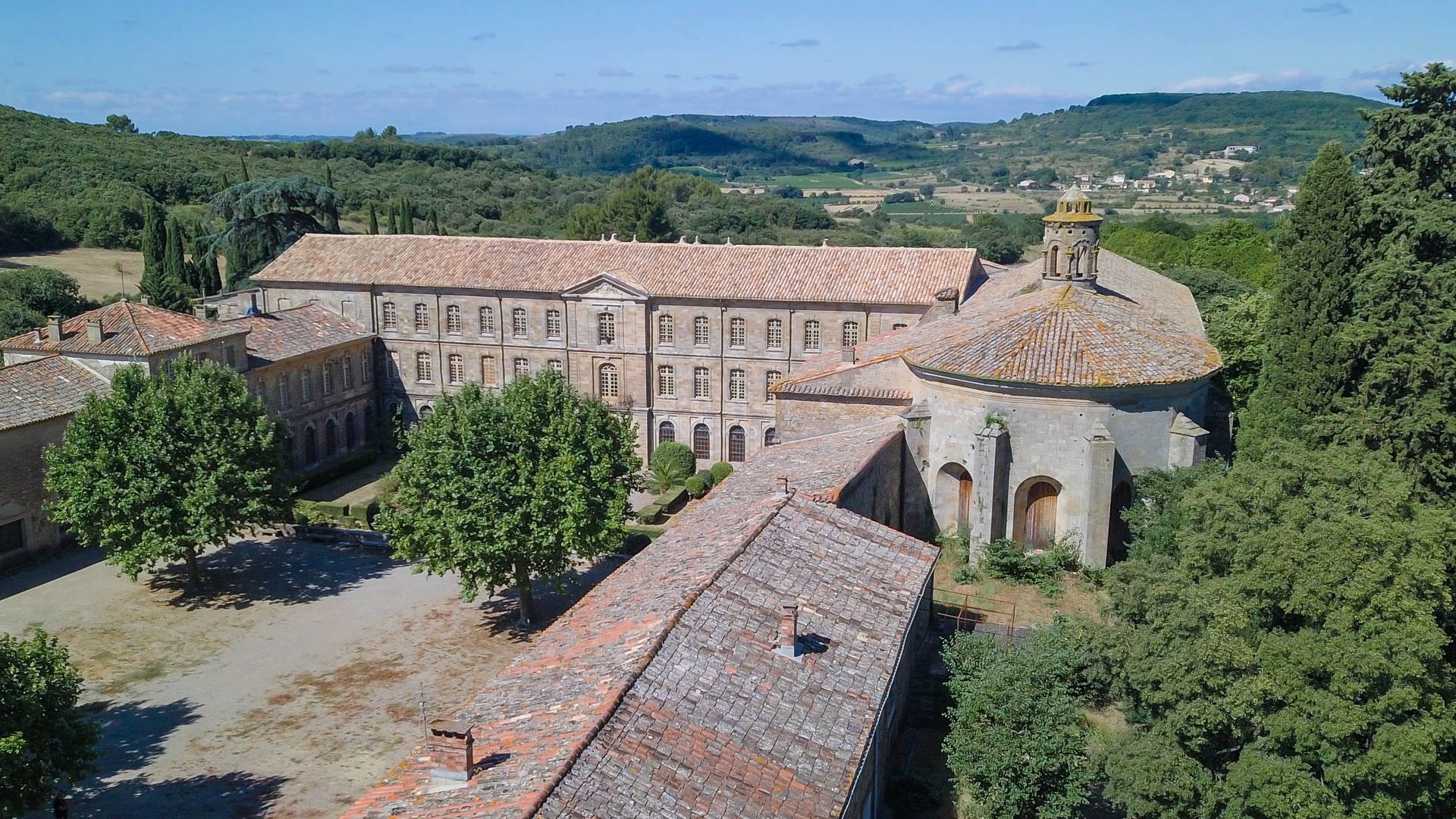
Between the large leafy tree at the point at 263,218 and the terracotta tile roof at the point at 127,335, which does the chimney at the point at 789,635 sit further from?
the large leafy tree at the point at 263,218

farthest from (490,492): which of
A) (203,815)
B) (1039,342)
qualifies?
(1039,342)

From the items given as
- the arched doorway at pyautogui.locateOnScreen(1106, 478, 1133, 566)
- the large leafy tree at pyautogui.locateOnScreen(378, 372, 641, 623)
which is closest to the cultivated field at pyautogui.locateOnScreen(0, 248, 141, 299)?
the large leafy tree at pyautogui.locateOnScreen(378, 372, 641, 623)

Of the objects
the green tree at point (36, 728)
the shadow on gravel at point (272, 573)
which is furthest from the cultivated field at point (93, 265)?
the green tree at point (36, 728)

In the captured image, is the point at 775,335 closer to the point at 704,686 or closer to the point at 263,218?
the point at 704,686

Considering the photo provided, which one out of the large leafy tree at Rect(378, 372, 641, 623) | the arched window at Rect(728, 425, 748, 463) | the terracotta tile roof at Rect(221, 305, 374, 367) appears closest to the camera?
the large leafy tree at Rect(378, 372, 641, 623)

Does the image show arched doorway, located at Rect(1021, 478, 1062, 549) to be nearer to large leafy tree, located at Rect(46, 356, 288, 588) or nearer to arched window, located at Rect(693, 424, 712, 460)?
arched window, located at Rect(693, 424, 712, 460)
